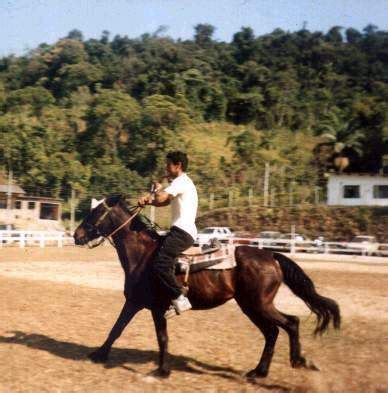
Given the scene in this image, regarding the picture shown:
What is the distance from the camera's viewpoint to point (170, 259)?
23.5 ft

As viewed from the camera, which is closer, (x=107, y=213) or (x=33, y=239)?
(x=107, y=213)

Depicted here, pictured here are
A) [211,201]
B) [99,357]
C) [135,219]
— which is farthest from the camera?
[211,201]

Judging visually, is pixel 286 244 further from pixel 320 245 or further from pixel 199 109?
pixel 199 109

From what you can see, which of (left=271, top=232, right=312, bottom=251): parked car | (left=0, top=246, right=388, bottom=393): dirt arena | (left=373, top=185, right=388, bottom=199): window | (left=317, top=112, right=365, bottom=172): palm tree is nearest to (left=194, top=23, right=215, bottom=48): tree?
(left=317, top=112, right=365, bottom=172): palm tree

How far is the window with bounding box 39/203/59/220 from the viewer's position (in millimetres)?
53031

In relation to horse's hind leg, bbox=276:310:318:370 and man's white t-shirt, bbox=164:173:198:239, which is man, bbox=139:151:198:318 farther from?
horse's hind leg, bbox=276:310:318:370

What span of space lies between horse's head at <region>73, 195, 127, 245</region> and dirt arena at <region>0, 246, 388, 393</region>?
1.55 meters

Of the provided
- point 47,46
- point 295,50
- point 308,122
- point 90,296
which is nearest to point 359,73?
point 295,50

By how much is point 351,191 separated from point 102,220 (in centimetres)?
5012

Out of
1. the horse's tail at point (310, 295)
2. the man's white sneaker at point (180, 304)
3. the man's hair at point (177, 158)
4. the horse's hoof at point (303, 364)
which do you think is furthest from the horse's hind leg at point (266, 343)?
the man's hair at point (177, 158)

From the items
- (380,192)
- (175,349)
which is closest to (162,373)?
(175,349)

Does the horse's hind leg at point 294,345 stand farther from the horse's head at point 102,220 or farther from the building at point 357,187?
the building at point 357,187

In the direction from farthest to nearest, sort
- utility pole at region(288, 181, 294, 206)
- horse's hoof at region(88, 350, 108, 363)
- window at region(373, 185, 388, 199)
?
window at region(373, 185, 388, 199) → utility pole at region(288, 181, 294, 206) → horse's hoof at region(88, 350, 108, 363)

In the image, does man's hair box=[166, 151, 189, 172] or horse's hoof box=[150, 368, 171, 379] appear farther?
man's hair box=[166, 151, 189, 172]
